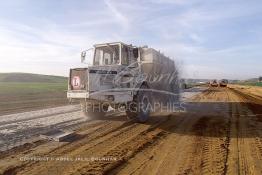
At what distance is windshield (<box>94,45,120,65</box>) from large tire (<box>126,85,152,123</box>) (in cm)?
156

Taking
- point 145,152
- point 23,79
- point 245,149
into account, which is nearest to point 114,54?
point 145,152

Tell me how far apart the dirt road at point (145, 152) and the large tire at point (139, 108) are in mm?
768

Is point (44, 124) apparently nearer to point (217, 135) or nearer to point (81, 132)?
point (81, 132)

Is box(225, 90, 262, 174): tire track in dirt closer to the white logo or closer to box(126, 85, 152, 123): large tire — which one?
box(126, 85, 152, 123): large tire

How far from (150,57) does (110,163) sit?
24.2 ft

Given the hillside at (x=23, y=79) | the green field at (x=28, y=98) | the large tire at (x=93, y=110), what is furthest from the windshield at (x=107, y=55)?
the hillside at (x=23, y=79)

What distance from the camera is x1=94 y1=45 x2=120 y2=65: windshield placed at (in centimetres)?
1199

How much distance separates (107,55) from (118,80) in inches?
58.8

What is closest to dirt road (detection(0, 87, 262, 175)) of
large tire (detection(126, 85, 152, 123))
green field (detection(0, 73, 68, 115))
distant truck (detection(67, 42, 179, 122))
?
large tire (detection(126, 85, 152, 123))

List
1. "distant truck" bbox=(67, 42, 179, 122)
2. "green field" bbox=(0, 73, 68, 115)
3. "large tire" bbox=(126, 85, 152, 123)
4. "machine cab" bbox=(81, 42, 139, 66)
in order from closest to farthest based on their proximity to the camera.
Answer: "distant truck" bbox=(67, 42, 179, 122)
"large tire" bbox=(126, 85, 152, 123)
"machine cab" bbox=(81, 42, 139, 66)
"green field" bbox=(0, 73, 68, 115)

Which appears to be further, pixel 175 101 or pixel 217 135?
pixel 175 101

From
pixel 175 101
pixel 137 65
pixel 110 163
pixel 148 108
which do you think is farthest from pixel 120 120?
pixel 175 101

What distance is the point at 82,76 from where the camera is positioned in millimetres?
10242

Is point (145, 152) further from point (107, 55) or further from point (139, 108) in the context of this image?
point (107, 55)
